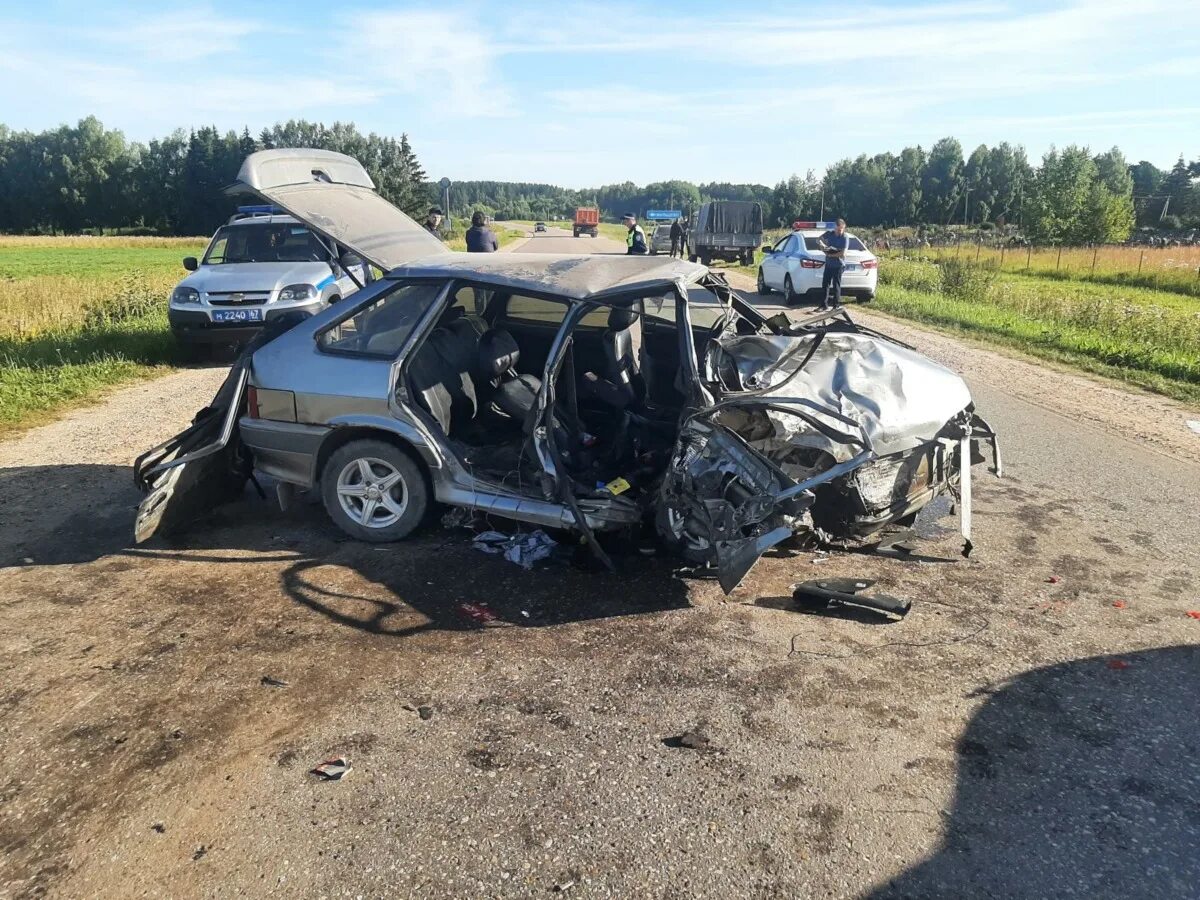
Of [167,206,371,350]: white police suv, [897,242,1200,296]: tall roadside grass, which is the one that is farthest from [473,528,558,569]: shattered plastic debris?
[897,242,1200,296]: tall roadside grass

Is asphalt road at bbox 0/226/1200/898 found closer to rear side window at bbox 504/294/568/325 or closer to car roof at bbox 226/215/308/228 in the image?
rear side window at bbox 504/294/568/325

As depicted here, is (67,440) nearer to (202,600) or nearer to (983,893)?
(202,600)

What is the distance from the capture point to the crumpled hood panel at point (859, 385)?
469 centimetres

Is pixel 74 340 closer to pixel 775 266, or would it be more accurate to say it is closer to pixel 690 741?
pixel 690 741

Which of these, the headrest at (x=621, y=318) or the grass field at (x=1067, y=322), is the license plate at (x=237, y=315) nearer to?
the headrest at (x=621, y=318)

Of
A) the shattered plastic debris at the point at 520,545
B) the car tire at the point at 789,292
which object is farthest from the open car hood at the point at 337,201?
the car tire at the point at 789,292

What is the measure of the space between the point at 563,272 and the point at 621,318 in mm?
465

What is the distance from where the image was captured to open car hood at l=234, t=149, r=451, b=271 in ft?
19.4

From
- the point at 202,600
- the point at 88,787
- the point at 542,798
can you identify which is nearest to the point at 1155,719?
the point at 542,798

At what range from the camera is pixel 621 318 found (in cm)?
536

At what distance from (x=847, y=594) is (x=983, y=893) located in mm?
2046

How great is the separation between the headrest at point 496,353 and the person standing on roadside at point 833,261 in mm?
12840

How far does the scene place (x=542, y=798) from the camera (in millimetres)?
3068

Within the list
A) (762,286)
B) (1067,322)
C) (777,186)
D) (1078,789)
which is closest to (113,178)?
(777,186)
